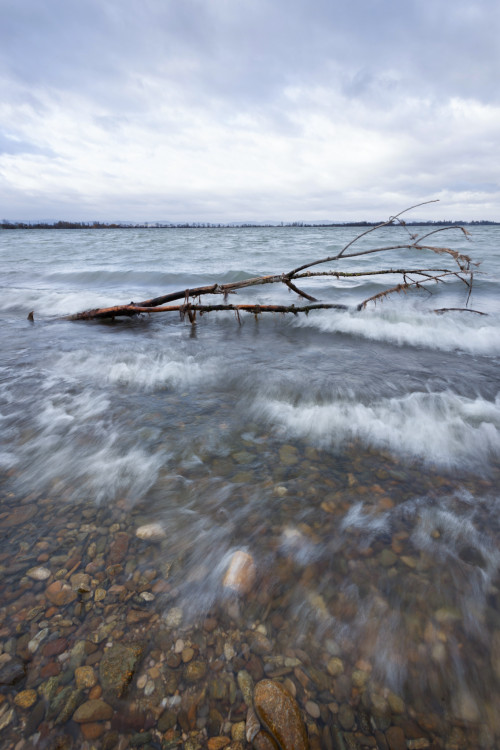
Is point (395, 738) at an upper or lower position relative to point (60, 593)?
lower

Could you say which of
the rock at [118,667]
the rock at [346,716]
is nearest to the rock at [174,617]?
the rock at [118,667]

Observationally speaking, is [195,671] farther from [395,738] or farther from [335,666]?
[395,738]

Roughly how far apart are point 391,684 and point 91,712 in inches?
49.3

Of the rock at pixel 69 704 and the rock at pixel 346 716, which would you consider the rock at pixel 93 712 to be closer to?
the rock at pixel 69 704

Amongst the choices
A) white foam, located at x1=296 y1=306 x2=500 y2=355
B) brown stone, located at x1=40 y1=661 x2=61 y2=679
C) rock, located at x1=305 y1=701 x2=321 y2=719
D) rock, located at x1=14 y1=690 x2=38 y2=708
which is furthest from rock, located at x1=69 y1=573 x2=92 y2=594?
white foam, located at x1=296 y1=306 x2=500 y2=355

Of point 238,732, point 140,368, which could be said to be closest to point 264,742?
point 238,732

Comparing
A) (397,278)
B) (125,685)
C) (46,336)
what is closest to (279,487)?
(125,685)

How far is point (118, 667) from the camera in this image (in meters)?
1.53

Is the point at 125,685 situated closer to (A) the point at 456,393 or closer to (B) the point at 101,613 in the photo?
(B) the point at 101,613

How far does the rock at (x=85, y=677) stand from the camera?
4.82 ft

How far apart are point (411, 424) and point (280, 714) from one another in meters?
2.84

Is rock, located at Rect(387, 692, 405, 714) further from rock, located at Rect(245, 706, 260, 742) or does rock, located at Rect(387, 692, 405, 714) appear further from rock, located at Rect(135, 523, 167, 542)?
rock, located at Rect(135, 523, 167, 542)

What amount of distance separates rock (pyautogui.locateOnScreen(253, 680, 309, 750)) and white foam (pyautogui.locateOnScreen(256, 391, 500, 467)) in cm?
203

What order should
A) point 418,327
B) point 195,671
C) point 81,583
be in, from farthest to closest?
point 418,327 < point 81,583 < point 195,671
